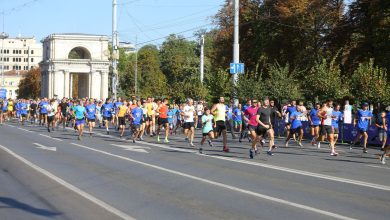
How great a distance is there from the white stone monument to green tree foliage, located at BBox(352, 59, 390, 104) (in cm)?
6477

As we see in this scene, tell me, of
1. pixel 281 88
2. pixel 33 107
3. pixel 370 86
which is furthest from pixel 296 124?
pixel 33 107

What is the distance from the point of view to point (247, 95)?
38.0 metres

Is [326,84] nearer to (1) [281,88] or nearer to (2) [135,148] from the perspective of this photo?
(1) [281,88]

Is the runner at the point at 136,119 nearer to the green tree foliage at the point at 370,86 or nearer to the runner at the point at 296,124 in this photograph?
the runner at the point at 296,124

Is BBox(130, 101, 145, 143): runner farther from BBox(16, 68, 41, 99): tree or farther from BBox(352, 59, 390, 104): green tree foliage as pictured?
BBox(16, 68, 41, 99): tree

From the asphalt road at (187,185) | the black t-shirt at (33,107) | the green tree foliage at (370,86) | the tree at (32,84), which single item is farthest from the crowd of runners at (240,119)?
the tree at (32,84)

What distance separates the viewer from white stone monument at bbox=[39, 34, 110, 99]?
94.8 meters

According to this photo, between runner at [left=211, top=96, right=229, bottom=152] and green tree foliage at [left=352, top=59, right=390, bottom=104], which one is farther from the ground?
green tree foliage at [left=352, top=59, right=390, bottom=104]

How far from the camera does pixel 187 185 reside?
43.0 ft

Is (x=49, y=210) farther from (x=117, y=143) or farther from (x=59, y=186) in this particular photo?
(x=117, y=143)

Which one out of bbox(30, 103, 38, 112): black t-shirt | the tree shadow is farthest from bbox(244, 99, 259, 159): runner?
bbox(30, 103, 38, 112): black t-shirt

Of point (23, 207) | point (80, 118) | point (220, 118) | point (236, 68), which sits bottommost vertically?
point (23, 207)

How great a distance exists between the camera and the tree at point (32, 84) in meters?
120

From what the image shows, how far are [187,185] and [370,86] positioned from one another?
19583mm
